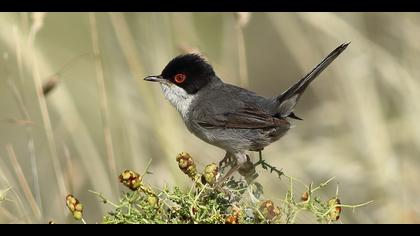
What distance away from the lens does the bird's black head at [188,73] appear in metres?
4.62

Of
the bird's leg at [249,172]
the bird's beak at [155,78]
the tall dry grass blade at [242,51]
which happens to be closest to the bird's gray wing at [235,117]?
the tall dry grass blade at [242,51]

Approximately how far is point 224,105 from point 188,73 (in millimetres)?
327

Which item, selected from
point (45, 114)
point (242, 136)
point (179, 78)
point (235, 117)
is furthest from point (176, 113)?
point (45, 114)

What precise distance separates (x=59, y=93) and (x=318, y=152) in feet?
6.05

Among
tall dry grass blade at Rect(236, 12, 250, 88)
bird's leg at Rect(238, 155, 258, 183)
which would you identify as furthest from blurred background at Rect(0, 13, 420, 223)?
bird's leg at Rect(238, 155, 258, 183)

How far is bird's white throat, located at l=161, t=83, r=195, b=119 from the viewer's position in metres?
4.82

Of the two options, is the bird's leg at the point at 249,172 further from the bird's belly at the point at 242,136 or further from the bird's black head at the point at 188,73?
the bird's black head at the point at 188,73

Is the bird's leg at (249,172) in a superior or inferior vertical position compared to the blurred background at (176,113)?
inferior

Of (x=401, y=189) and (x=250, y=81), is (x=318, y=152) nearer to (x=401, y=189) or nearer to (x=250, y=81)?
(x=401, y=189)

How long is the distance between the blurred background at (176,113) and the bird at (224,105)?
122 millimetres

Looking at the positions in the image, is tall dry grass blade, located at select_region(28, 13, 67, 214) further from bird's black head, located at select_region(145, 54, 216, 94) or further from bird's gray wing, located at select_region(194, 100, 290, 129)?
bird's gray wing, located at select_region(194, 100, 290, 129)

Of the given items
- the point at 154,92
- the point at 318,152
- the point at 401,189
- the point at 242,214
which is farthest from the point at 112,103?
the point at 242,214

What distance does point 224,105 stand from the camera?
4.66 metres

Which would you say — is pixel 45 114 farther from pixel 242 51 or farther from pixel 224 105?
pixel 242 51
